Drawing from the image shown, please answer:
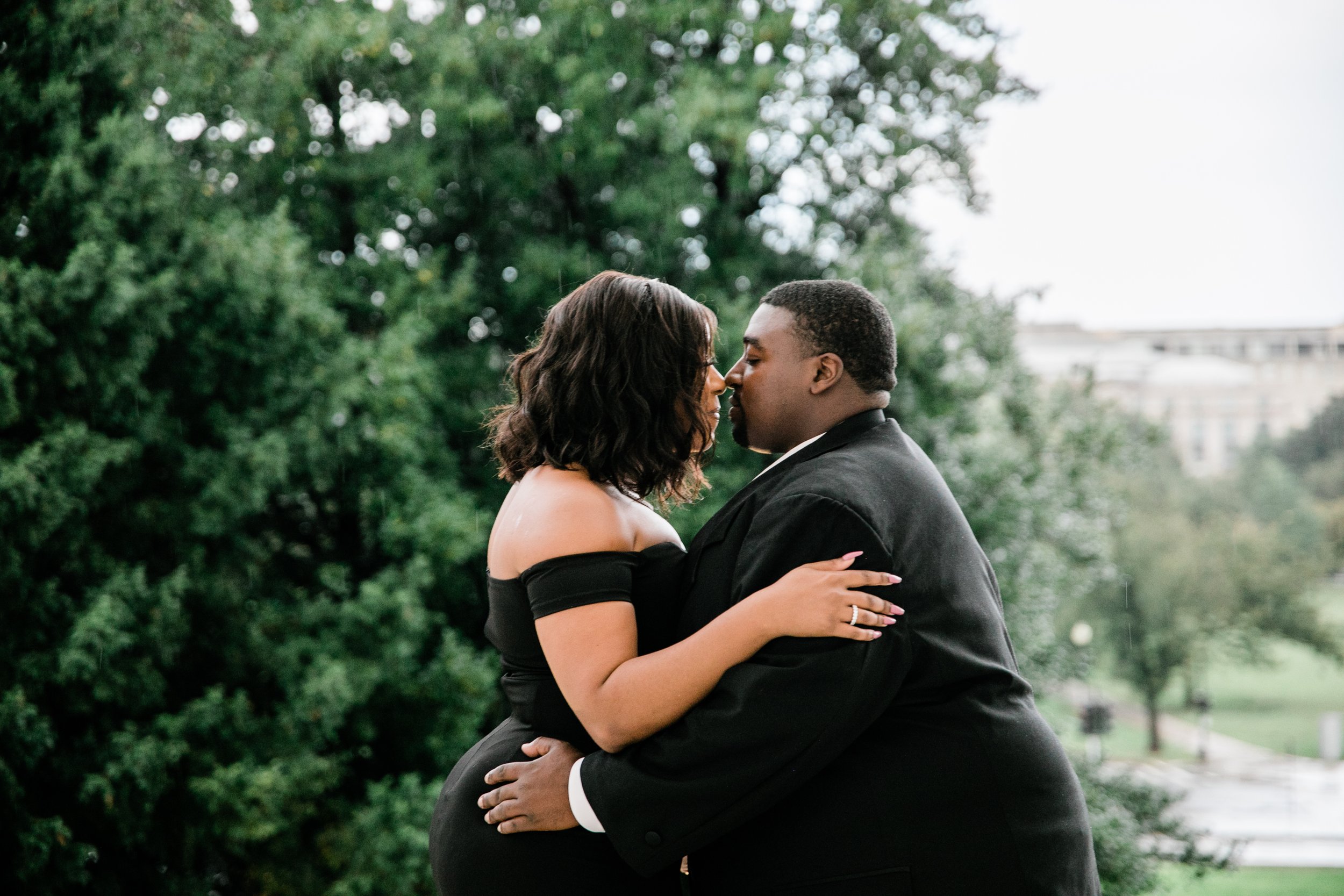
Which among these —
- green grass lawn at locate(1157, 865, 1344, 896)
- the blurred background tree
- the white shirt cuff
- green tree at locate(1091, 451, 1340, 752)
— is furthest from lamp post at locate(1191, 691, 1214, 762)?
the white shirt cuff

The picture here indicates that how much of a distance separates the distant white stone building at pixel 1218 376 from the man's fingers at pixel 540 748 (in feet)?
163

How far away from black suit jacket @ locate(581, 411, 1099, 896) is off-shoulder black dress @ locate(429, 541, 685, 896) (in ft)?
0.46

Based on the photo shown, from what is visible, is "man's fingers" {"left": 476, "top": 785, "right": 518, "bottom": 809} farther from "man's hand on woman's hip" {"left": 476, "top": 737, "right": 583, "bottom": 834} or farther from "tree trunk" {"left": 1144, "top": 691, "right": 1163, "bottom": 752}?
"tree trunk" {"left": 1144, "top": 691, "right": 1163, "bottom": 752}

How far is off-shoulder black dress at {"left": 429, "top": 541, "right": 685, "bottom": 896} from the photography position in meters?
2.41

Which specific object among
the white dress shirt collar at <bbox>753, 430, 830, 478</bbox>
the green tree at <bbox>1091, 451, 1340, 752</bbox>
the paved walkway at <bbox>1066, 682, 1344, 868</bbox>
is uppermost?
the white dress shirt collar at <bbox>753, 430, 830, 478</bbox>

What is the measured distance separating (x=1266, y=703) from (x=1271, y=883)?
77.2 feet

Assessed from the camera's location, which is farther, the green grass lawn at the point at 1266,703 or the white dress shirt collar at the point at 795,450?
the green grass lawn at the point at 1266,703

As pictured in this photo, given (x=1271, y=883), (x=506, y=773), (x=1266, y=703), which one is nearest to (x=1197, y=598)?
(x=1266, y=703)

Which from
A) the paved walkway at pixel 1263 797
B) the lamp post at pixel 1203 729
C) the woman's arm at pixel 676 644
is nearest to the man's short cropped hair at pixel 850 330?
the woman's arm at pixel 676 644

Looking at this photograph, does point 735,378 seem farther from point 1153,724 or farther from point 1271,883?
point 1153,724

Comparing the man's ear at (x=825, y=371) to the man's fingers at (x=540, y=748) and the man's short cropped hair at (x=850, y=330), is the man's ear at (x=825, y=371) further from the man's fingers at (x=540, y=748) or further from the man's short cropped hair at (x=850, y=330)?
the man's fingers at (x=540, y=748)

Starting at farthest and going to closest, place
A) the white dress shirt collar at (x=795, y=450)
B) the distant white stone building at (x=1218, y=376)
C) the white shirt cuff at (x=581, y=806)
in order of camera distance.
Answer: the distant white stone building at (x=1218, y=376), the white dress shirt collar at (x=795, y=450), the white shirt cuff at (x=581, y=806)

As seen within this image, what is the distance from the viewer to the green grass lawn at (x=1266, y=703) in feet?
146

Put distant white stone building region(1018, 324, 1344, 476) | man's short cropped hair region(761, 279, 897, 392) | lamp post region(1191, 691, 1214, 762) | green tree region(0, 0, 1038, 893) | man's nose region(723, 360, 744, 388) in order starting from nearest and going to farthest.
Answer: man's short cropped hair region(761, 279, 897, 392), man's nose region(723, 360, 744, 388), green tree region(0, 0, 1038, 893), lamp post region(1191, 691, 1214, 762), distant white stone building region(1018, 324, 1344, 476)
